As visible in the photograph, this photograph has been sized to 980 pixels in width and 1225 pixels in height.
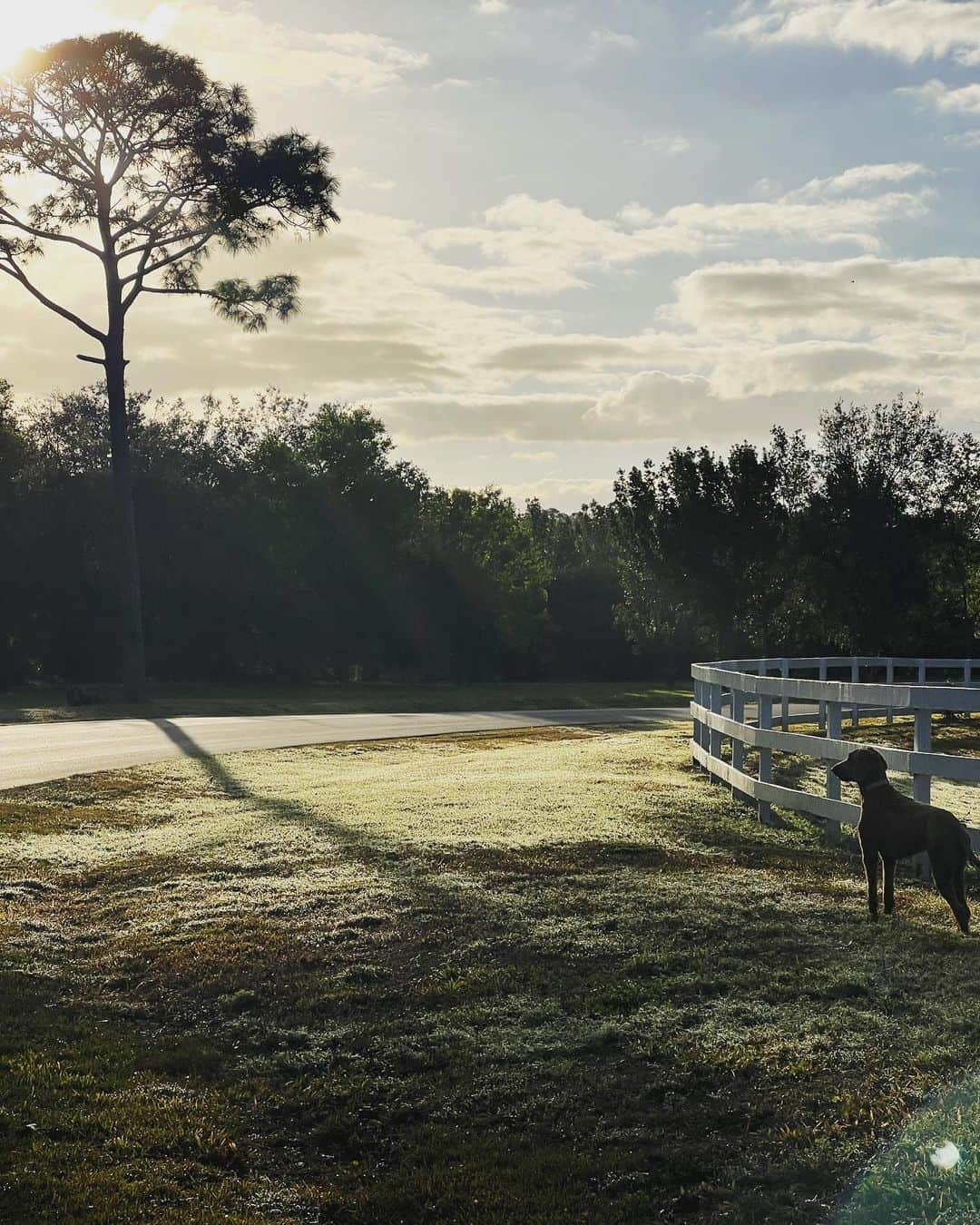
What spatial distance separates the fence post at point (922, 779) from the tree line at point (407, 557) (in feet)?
Answer: 91.7

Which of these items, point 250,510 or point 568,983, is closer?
point 568,983

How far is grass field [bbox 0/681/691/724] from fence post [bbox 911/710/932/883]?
23342 millimetres

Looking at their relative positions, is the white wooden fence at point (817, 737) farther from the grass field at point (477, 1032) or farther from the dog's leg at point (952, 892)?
the dog's leg at point (952, 892)

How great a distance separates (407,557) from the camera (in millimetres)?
57219

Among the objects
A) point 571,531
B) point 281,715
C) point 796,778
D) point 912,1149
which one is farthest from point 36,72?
point 571,531

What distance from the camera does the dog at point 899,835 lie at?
7727 mm

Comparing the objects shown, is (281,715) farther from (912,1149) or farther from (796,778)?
(912,1149)

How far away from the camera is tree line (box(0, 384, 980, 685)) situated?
3803cm

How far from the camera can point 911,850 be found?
798 centimetres

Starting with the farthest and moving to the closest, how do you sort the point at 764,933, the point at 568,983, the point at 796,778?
1. the point at 796,778
2. the point at 764,933
3. the point at 568,983

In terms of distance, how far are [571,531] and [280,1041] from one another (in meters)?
94.3

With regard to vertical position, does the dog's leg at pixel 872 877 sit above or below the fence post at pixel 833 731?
below

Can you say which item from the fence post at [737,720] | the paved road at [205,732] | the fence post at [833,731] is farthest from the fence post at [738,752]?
the paved road at [205,732]

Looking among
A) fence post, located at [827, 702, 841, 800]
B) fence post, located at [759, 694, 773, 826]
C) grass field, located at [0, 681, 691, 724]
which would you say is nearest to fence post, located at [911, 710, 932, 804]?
fence post, located at [827, 702, 841, 800]
